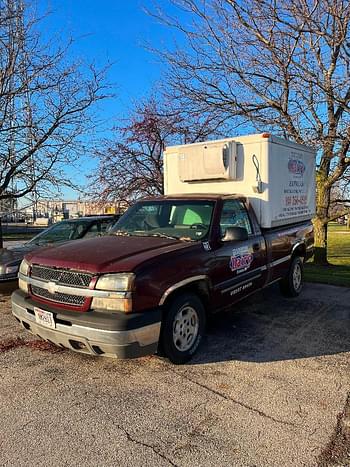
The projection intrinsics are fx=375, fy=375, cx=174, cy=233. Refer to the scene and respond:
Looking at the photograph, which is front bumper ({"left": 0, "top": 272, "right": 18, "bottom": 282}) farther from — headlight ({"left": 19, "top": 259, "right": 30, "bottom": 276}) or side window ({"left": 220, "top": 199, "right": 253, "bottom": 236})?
side window ({"left": 220, "top": 199, "right": 253, "bottom": 236})

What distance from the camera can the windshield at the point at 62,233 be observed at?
757 centimetres

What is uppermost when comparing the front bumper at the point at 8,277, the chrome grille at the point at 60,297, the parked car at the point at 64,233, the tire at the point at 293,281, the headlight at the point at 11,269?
the parked car at the point at 64,233

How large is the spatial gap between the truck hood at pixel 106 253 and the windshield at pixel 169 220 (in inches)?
10.7

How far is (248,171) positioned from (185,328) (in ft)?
9.27

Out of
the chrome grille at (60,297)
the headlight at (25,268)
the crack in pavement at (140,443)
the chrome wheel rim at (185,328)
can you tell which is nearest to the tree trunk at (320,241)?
the chrome wheel rim at (185,328)

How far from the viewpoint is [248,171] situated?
5.77m

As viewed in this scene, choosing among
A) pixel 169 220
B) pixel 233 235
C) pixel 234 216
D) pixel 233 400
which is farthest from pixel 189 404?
pixel 234 216

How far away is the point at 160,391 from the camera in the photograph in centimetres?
349

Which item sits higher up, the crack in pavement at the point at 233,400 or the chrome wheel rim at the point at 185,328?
the chrome wheel rim at the point at 185,328

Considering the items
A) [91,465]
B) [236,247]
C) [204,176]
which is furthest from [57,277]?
[204,176]

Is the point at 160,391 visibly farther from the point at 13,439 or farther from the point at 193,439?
Result: the point at 13,439

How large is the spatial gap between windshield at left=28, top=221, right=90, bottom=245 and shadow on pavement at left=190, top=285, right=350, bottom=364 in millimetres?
3539

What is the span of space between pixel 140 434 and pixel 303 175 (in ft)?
18.9

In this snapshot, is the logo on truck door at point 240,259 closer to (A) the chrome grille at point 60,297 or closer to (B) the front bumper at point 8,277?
(A) the chrome grille at point 60,297
